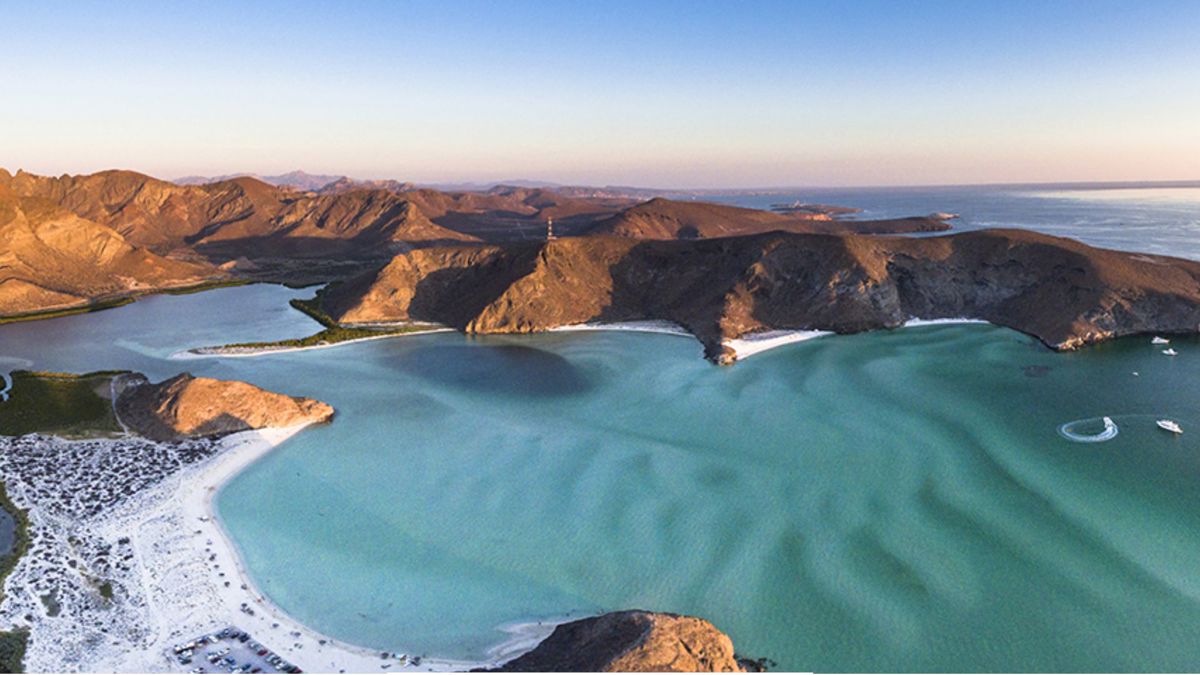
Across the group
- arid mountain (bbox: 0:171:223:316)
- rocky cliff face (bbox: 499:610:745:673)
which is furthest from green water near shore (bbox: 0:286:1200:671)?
arid mountain (bbox: 0:171:223:316)

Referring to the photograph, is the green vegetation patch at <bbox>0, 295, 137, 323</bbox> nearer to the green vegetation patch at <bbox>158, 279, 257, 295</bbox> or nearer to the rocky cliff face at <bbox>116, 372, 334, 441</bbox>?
the green vegetation patch at <bbox>158, 279, 257, 295</bbox>

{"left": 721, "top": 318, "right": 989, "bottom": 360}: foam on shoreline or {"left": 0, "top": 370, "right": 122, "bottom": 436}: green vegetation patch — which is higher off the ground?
{"left": 721, "top": 318, "right": 989, "bottom": 360}: foam on shoreline

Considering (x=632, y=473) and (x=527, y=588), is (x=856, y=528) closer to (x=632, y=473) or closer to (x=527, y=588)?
(x=632, y=473)

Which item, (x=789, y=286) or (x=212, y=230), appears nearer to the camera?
(x=789, y=286)

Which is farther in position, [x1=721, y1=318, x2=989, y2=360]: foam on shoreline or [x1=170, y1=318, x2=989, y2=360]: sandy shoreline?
[x1=170, y1=318, x2=989, y2=360]: sandy shoreline

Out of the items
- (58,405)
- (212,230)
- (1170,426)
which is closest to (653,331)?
(1170,426)

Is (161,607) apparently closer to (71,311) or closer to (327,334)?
(327,334)
